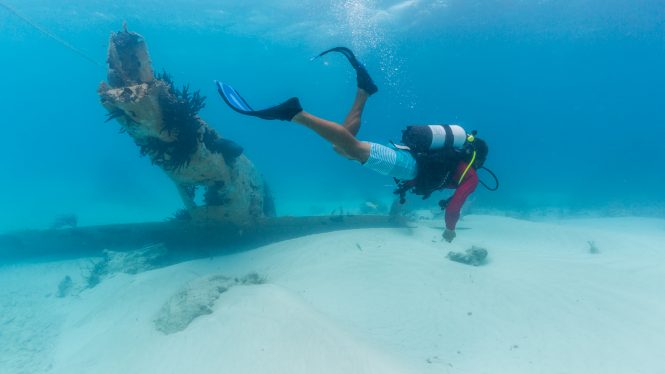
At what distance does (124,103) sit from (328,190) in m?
28.3

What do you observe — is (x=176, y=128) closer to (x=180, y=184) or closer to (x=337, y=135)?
(x=180, y=184)

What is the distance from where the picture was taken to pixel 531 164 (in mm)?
52250

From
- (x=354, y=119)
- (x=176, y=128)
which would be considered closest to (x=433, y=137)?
(x=354, y=119)

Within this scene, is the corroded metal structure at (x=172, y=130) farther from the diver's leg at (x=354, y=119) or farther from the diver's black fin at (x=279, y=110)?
the diver's leg at (x=354, y=119)

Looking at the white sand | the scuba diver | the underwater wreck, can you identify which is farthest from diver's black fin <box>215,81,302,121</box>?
the white sand

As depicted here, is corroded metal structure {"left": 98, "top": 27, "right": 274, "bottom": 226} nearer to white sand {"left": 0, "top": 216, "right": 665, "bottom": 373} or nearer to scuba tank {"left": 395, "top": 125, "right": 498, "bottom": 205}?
white sand {"left": 0, "top": 216, "right": 665, "bottom": 373}

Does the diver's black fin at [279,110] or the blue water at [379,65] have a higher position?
the blue water at [379,65]

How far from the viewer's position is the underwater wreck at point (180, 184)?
6484mm

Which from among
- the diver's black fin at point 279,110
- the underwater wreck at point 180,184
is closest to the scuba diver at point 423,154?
the diver's black fin at point 279,110

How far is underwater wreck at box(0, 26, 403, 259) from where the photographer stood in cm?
648

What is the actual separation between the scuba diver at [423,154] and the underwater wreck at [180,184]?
204 centimetres

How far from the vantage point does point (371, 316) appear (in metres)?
5.75

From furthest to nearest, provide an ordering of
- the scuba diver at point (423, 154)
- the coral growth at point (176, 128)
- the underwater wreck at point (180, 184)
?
1. the coral growth at point (176, 128)
2. the underwater wreck at point (180, 184)
3. the scuba diver at point (423, 154)

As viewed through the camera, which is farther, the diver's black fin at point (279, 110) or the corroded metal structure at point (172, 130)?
the corroded metal structure at point (172, 130)
